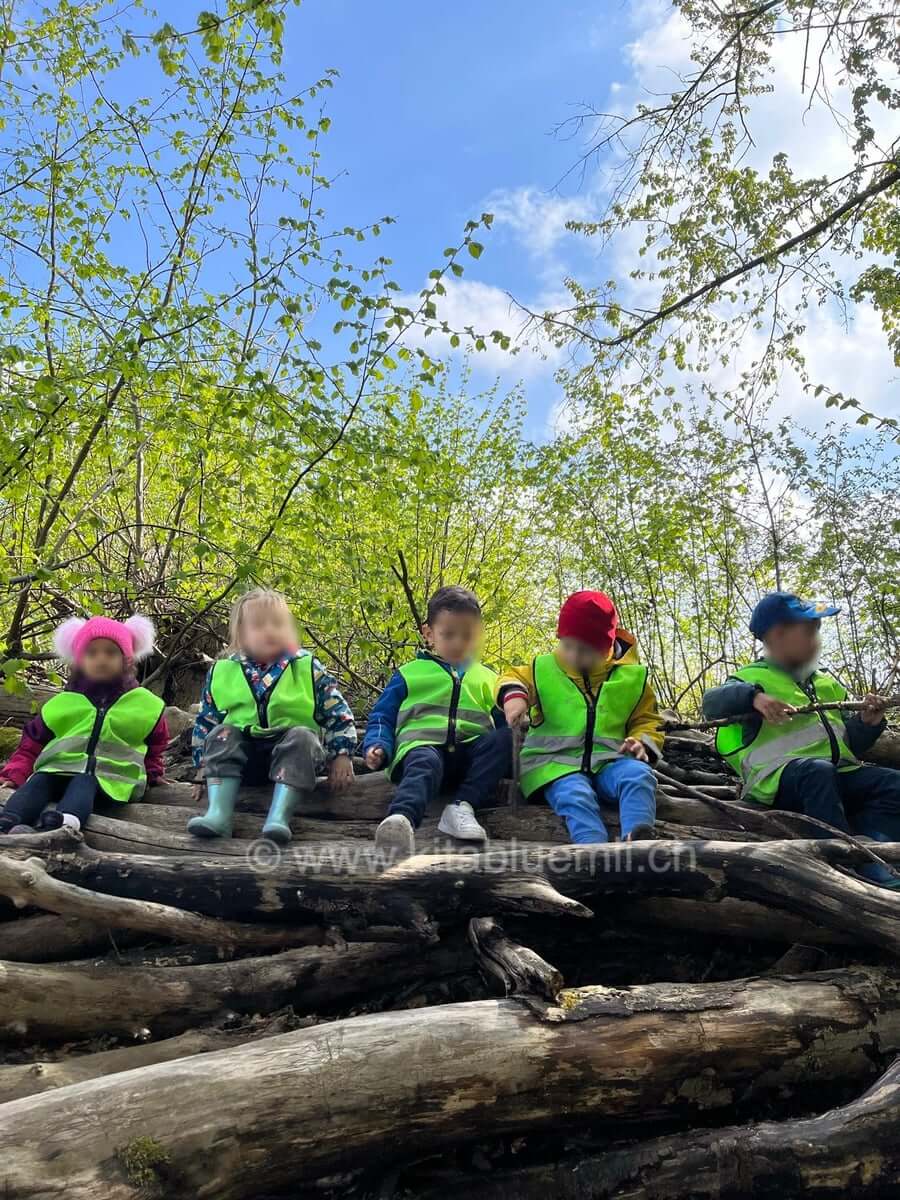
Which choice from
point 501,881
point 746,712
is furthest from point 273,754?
point 746,712

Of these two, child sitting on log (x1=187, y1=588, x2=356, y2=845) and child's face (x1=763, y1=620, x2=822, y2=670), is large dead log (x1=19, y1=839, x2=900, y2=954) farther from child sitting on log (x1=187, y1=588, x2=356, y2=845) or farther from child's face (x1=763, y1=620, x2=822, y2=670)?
child's face (x1=763, y1=620, x2=822, y2=670)

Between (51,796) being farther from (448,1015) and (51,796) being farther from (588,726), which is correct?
(588,726)

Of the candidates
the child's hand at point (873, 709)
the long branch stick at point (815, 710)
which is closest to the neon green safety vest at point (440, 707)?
the long branch stick at point (815, 710)

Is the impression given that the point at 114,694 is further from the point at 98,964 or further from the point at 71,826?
the point at 98,964

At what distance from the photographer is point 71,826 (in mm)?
4023

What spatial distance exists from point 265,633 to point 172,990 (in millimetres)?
2198

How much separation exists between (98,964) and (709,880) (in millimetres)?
2819

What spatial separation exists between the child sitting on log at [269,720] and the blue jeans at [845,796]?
8.75ft

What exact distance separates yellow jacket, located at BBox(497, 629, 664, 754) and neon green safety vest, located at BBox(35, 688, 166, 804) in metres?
2.30

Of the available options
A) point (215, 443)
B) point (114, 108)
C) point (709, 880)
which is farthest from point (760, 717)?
point (114, 108)

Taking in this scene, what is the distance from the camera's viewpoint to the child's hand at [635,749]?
179 inches

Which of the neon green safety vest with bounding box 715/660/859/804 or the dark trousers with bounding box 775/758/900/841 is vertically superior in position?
the neon green safety vest with bounding box 715/660/859/804

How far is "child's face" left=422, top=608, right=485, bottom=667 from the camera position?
506 centimetres

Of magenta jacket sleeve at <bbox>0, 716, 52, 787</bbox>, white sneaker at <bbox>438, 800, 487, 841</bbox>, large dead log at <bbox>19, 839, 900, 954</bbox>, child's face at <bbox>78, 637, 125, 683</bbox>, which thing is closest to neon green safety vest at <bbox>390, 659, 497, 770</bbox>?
white sneaker at <bbox>438, 800, 487, 841</bbox>
